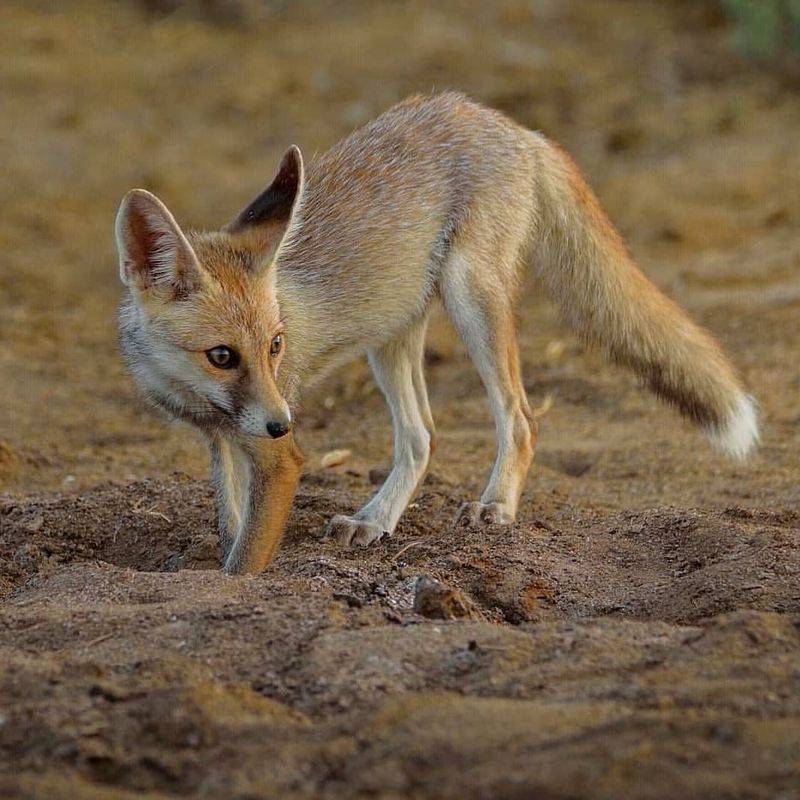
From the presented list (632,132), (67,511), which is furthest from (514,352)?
(632,132)

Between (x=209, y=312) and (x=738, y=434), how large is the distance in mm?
2211

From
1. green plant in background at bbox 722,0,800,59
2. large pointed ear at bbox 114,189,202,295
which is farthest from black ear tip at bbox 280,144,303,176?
green plant in background at bbox 722,0,800,59

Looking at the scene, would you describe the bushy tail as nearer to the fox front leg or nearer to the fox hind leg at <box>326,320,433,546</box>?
the fox hind leg at <box>326,320,433,546</box>

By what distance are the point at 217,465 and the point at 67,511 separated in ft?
2.34

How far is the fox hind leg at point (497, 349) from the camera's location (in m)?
5.74

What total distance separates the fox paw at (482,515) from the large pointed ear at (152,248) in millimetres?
1383

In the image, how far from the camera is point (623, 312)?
5.94 metres

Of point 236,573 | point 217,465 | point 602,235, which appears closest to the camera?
point 236,573

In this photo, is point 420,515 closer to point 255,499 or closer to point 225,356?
point 255,499

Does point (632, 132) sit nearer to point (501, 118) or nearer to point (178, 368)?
point (501, 118)

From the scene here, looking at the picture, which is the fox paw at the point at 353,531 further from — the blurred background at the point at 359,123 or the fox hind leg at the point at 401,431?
the blurred background at the point at 359,123

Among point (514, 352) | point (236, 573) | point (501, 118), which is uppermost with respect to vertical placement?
point (501, 118)

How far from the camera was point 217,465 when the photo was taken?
219 inches

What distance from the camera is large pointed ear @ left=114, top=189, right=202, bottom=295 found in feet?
16.4
